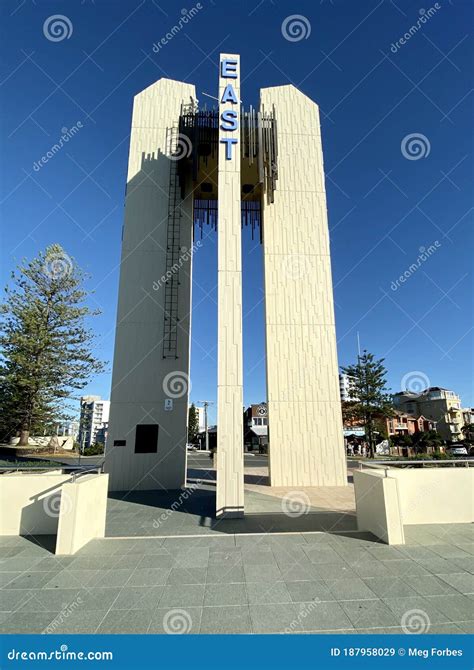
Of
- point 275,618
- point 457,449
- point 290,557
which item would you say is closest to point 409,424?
point 457,449

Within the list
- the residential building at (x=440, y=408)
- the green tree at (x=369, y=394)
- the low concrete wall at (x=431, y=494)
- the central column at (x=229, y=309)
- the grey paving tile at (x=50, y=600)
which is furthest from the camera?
the residential building at (x=440, y=408)

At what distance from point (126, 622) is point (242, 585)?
4.26 ft

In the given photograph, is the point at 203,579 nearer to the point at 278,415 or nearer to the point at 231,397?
the point at 231,397

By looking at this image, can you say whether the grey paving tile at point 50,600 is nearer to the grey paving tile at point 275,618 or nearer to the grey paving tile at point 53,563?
the grey paving tile at point 53,563

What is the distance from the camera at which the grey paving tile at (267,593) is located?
339 centimetres

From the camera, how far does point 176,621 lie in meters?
3.06

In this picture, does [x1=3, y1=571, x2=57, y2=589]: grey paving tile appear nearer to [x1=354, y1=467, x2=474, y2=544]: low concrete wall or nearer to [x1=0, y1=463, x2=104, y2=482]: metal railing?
[x1=0, y1=463, x2=104, y2=482]: metal railing

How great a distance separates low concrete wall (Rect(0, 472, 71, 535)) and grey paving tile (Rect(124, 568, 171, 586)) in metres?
2.32

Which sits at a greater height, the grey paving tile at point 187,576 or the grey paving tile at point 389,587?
the grey paving tile at point 389,587

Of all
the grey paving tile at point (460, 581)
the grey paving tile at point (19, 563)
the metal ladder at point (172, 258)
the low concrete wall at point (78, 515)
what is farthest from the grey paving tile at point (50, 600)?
the metal ladder at point (172, 258)

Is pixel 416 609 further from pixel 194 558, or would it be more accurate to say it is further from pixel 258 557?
pixel 194 558

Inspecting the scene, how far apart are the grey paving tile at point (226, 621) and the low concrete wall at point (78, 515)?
8.42 feet

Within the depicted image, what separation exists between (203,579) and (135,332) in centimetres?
812
